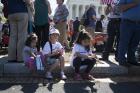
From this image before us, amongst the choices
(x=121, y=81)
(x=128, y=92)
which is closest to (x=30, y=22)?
(x=121, y=81)

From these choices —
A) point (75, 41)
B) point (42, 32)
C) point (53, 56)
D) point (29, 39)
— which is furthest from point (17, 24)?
point (42, 32)

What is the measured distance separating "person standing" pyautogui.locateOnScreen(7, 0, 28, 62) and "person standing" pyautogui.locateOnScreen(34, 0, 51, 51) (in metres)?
1.70

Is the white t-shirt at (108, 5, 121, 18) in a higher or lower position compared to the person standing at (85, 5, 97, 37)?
higher

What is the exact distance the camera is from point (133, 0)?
390 inches

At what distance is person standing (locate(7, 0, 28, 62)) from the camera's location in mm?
9859

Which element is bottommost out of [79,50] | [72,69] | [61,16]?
[72,69]

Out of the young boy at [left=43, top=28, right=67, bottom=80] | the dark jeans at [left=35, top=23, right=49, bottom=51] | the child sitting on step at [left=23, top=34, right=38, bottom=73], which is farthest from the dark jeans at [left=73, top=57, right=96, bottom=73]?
the dark jeans at [left=35, top=23, right=49, bottom=51]

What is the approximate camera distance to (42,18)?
11.6 m

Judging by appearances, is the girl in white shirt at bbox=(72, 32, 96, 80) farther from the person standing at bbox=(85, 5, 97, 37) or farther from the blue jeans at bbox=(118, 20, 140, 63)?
the person standing at bbox=(85, 5, 97, 37)

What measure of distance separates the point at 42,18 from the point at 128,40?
2.51 metres

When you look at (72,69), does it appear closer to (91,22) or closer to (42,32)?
(42,32)

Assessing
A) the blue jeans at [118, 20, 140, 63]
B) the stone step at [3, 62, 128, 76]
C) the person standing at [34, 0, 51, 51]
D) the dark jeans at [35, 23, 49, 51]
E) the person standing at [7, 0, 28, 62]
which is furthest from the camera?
the dark jeans at [35, 23, 49, 51]

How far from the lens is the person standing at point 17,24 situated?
9.86 meters

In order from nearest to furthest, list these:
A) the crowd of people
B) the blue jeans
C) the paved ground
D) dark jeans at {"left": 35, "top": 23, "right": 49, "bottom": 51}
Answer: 1. the paved ground
2. the crowd of people
3. the blue jeans
4. dark jeans at {"left": 35, "top": 23, "right": 49, "bottom": 51}
